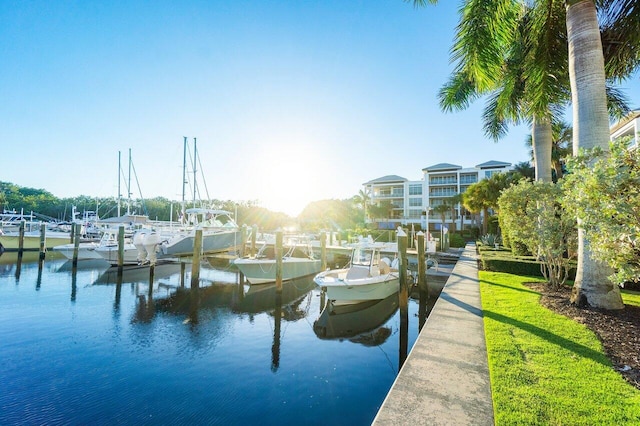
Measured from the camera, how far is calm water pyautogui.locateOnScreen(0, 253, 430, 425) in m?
5.88

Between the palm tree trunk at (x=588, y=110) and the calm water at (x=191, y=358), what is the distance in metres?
4.92

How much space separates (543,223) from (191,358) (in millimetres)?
11637

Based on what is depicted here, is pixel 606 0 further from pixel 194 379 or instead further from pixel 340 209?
pixel 340 209

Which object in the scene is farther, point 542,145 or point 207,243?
point 207,243

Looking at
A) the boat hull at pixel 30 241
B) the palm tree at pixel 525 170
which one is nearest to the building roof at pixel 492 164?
the palm tree at pixel 525 170

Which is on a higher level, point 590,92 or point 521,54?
point 521,54

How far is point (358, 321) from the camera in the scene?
11258mm

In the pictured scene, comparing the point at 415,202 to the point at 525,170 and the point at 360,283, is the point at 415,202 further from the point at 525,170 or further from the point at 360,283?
the point at 360,283

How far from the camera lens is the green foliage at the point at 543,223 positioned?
9.73 metres

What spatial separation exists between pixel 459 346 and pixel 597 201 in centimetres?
350

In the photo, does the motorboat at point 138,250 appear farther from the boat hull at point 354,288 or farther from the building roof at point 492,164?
the building roof at point 492,164

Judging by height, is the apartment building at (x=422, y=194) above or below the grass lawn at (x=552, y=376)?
above

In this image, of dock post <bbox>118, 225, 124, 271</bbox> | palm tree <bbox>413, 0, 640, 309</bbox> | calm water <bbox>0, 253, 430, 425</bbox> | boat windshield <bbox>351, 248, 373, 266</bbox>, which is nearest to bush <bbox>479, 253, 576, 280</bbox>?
calm water <bbox>0, 253, 430, 425</bbox>

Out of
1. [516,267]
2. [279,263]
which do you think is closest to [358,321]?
[279,263]
